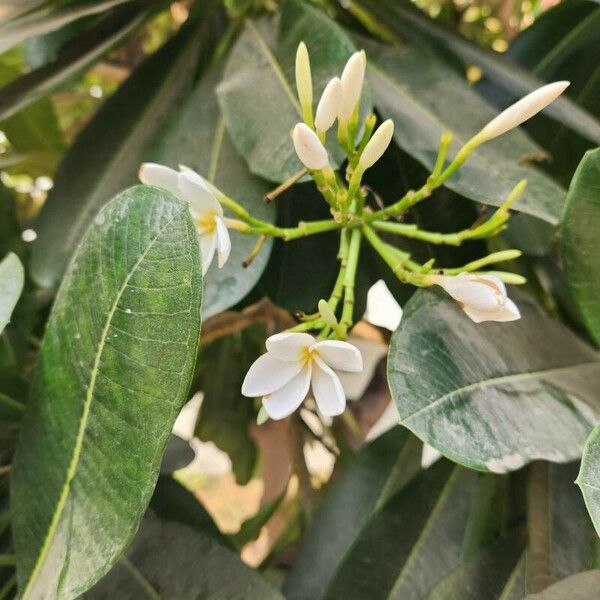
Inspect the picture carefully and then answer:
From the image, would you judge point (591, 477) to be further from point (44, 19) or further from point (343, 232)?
point (44, 19)

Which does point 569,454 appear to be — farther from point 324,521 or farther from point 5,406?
point 5,406

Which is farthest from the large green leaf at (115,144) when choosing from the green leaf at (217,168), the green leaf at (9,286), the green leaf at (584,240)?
the green leaf at (584,240)

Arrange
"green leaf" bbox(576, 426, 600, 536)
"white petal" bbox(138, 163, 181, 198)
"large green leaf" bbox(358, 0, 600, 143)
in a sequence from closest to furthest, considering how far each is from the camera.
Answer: "green leaf" bbox(576, 426, 600, 536), "white petal" bbox(138, 163, 181, 198), "large green leaf" bbox(358, 0, 600, 143)

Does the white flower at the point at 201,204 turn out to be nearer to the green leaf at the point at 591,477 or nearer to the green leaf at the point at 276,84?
the green leaf at the point at 276,84

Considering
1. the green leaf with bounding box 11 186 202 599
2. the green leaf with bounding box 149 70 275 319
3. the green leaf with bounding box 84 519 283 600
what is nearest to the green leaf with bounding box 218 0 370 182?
the green leaf with bounding box 149 70 275 319

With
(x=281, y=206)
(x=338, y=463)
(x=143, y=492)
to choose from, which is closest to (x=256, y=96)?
(x=281, y=206)

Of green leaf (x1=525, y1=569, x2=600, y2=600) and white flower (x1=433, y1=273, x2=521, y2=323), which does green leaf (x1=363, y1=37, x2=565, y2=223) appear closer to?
white flower (x1=433, y1=273, x2=521, y2=323)
